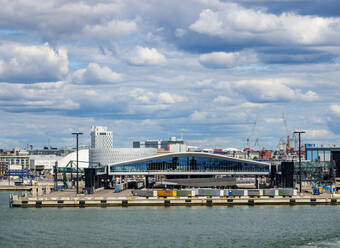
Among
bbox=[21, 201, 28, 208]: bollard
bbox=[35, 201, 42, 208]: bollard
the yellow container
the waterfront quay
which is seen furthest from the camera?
the yellow container

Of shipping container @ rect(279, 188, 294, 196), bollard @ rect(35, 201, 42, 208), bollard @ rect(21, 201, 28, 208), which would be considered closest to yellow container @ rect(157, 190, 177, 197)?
shipping container @ rect(279, 188, 294, 196)

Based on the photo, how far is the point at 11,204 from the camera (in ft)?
432

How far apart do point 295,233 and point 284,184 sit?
77.5 meters

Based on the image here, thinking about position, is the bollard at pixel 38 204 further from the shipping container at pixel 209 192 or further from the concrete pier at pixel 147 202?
the shipping container at pixel 209 192

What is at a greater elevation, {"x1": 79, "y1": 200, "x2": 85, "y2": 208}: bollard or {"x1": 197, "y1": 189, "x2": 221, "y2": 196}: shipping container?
{"x1": 197, "y1": 189, "x2": 221, "y2": 196}: shipping container

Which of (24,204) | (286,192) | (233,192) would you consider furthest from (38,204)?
(286,192)

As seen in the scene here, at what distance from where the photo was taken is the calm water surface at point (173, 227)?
81431 millimetres

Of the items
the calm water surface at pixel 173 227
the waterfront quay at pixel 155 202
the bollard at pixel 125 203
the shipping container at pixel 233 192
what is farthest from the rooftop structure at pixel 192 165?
the calm water surface at pixel 173 227

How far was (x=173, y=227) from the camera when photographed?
94375 millimetres

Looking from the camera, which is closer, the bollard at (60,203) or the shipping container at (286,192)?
the bollard at (60,203)

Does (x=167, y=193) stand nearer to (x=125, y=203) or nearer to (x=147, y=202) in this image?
(x=147, y=202)

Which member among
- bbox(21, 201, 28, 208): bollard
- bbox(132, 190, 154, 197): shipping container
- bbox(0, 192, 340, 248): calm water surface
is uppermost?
bbox(132, 190, 154, 197): shipping container

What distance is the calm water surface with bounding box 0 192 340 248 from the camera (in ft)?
267

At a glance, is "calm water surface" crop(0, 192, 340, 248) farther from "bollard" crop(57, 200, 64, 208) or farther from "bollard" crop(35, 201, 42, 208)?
"bollard" crop(35, 201, 42, 208)
